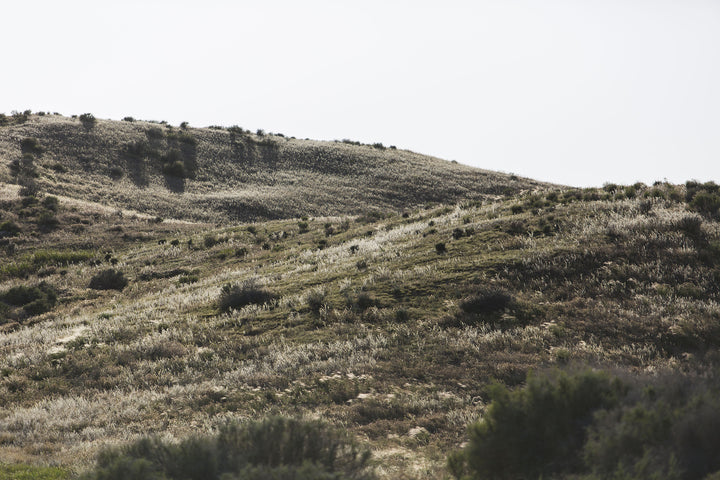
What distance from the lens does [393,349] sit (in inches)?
473

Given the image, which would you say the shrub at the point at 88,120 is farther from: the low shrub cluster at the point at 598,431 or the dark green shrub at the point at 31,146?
the low shrub cluster at the point at 598,431

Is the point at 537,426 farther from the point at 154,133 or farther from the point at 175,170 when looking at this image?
the point at 154,133

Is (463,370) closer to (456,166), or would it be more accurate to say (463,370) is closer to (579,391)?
(579,391)

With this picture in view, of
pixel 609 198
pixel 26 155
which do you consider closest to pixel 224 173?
pixel 26 155

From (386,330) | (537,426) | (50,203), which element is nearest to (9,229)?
(50,203)

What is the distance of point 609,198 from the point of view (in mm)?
22781

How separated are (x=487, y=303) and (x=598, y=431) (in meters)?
9.04

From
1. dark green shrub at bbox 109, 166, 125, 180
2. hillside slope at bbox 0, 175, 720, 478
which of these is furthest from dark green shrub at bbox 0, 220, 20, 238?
dark green shrub at bbox 109, 166, 125, 180

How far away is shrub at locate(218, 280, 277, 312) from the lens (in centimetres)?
1778

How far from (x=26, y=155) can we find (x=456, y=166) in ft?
198

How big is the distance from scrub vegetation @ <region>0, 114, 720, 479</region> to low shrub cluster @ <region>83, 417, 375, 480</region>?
0.03 m

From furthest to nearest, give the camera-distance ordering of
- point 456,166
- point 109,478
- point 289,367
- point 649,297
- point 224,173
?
point 456,166, point 224,173, point 649,297, point 289,367, point 109,478

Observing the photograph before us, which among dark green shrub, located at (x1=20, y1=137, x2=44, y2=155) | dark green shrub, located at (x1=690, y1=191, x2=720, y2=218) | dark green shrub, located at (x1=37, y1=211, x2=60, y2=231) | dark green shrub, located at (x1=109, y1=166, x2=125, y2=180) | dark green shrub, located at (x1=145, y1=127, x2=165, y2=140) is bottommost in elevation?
dark green shrub, located at (x1=37, y1=211, x2=60, y2=231)

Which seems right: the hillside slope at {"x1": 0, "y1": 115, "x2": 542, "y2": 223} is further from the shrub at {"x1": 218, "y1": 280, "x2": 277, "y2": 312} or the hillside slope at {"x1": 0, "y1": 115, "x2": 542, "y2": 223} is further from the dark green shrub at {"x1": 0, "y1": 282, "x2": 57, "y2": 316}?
the shrub at {"x1": 218, "y1": 280, "x2": 277, "y2": 312}
